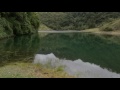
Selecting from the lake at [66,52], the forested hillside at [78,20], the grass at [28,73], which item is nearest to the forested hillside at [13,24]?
the lake at [66,52]

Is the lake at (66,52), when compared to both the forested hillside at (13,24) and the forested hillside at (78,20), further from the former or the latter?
the forested hillside at (78,20)

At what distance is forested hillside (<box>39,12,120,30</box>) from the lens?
9294cm

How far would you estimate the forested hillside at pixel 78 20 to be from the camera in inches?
3659

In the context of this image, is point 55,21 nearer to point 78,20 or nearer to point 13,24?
point 78,20

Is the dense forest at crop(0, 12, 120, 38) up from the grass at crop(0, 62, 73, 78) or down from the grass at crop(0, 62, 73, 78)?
down

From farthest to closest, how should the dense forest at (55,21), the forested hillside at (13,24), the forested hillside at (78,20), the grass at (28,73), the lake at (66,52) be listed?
the forested hillside at (78,20) < the dense forest at (55,21) < the forested hillside at (13,24) < the lake at (66,52) < the grass at (28,73)

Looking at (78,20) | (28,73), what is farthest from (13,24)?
(78,20)

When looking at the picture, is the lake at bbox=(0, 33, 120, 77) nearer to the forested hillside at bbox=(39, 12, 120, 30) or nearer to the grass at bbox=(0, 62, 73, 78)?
the grass at bbox=(0, 62, 73, 78)

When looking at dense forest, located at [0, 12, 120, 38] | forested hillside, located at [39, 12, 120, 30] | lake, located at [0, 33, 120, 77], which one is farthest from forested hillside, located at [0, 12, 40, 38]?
forested hillside, located at [39, 12, 120, 30]

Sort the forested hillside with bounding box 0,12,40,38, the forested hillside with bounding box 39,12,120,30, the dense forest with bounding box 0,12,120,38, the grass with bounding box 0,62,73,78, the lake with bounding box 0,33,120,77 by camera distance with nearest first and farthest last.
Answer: the grass with bounding box 0,62,73,78 < the lake with bounding box 0,33,120,77 < the forested hillside with bounding box 0,12,40,38 < the dense forest with bounding box 0,12,120,38 < the forested hillside with bounding box 39,12,120,30
